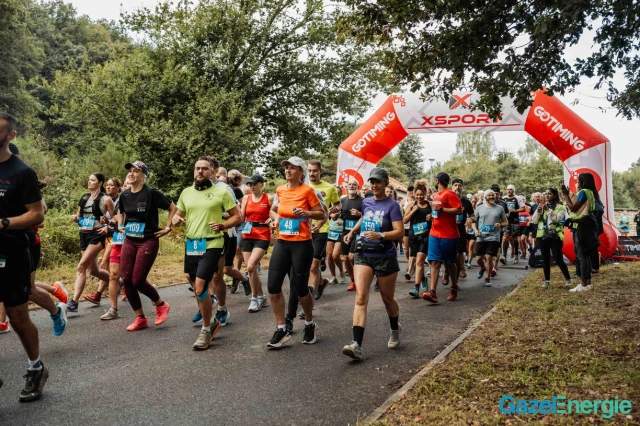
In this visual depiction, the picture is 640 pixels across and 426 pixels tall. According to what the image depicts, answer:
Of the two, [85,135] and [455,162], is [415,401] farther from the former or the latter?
[455,162]

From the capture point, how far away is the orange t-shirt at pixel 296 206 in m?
6.05

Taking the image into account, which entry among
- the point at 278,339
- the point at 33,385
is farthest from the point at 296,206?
the point at 33,385

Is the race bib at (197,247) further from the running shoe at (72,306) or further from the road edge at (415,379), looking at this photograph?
the running shoe at (72,306)

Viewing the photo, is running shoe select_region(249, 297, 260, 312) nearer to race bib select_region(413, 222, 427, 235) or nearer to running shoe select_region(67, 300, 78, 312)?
running shoe select_region(67, 300, 78, 312)

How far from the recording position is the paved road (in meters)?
4.11

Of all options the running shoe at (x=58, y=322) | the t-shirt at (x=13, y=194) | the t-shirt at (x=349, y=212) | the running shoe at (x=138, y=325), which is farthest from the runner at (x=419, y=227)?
the t-shirt at (x=13, y=194)

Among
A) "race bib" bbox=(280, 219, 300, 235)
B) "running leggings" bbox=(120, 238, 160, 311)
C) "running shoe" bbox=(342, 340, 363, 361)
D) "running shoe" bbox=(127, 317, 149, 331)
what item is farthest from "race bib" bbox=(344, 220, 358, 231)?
"running shoe" bbox=(342, 340, 363, 361)

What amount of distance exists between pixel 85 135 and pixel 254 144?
24.8 feet

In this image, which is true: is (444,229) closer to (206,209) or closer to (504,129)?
(206,209)

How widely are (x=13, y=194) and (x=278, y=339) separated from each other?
10.2 ft

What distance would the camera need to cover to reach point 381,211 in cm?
598

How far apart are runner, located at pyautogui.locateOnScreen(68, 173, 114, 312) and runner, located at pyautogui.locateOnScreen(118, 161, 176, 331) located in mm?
1256

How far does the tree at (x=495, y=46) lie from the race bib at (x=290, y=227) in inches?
85.9

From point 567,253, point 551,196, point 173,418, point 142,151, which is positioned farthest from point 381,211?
point 142,151
